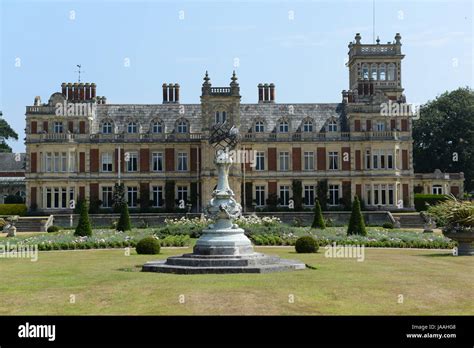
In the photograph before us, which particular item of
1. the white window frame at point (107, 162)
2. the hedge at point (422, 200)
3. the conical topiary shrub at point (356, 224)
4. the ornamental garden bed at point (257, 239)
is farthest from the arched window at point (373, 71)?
the conical topiary shrub at point (356, 224)

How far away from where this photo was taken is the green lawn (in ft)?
49.0

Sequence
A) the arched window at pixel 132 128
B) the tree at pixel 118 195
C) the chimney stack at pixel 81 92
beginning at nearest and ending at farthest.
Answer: the tree at pixel 118 195, the arched window at pixel 132 128, the chimney stack at pixel 81 92

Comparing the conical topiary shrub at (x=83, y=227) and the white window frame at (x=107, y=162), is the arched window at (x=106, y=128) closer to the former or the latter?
the white window frame at (x=107, y=162)

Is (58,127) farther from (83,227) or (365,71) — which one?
(365,71)

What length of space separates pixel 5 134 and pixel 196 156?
43357 mm

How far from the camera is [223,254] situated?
73.7ft

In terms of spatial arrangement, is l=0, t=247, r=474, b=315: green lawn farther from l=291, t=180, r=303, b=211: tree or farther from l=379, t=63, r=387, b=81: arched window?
l=379, t=63, r=387, b=81: arched window

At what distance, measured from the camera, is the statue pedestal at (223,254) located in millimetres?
21328

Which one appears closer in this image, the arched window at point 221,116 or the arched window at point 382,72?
the arched window at point 221,116

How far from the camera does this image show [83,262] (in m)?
25.0

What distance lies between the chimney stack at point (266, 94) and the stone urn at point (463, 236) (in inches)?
1339

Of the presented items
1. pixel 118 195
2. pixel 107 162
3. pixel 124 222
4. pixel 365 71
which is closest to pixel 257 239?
pixel 124 222
